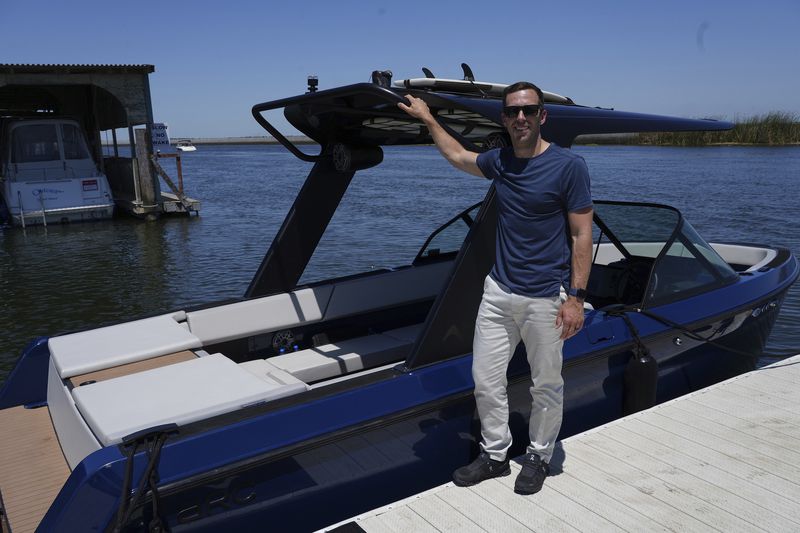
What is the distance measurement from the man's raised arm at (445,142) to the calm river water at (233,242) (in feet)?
→ 17.9

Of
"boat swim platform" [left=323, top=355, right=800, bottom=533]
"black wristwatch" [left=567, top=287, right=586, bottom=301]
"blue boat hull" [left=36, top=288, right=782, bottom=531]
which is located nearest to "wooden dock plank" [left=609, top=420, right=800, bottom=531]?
"boat swim platform" [left=323, top=355, right=800, bottom=533]

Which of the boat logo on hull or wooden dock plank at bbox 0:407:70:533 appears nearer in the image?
wooden dock plank at bbox 0:407:70:533

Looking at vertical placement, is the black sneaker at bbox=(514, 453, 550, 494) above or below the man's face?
below

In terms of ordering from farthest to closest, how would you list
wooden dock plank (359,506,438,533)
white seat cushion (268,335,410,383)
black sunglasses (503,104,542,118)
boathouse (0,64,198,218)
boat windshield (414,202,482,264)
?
boathouse (0,64,198,218)
boat windshield (414,202,482,264)
white seat cushion (268,335,410,383)
wooden dock plank (359,506,438,533)
black sunglasses (503,104,542,118)

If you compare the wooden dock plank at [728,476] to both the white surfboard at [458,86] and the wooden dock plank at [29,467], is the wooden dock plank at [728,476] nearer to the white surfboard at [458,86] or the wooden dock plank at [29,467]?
the white surfboard at [458,86]

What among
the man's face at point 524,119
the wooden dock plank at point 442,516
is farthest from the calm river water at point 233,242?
the man's face at point 524,119

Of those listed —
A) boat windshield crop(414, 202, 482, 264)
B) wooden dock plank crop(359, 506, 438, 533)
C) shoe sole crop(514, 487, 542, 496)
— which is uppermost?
boat windshield crop(414, 202, 482, 264)

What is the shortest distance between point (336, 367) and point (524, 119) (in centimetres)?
225

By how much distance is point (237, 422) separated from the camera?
2590 millimetres

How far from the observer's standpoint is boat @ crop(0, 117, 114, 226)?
17.2 metres

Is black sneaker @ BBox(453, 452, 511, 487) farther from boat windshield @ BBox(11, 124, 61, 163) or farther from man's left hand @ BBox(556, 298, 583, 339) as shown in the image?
boat windshield @ BBox(11, 124, 61, 163)

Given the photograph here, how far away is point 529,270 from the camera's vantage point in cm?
276

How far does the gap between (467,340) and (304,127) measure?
184 cm

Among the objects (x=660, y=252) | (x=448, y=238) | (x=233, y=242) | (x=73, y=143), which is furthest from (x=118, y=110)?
(x=660, y=252)
